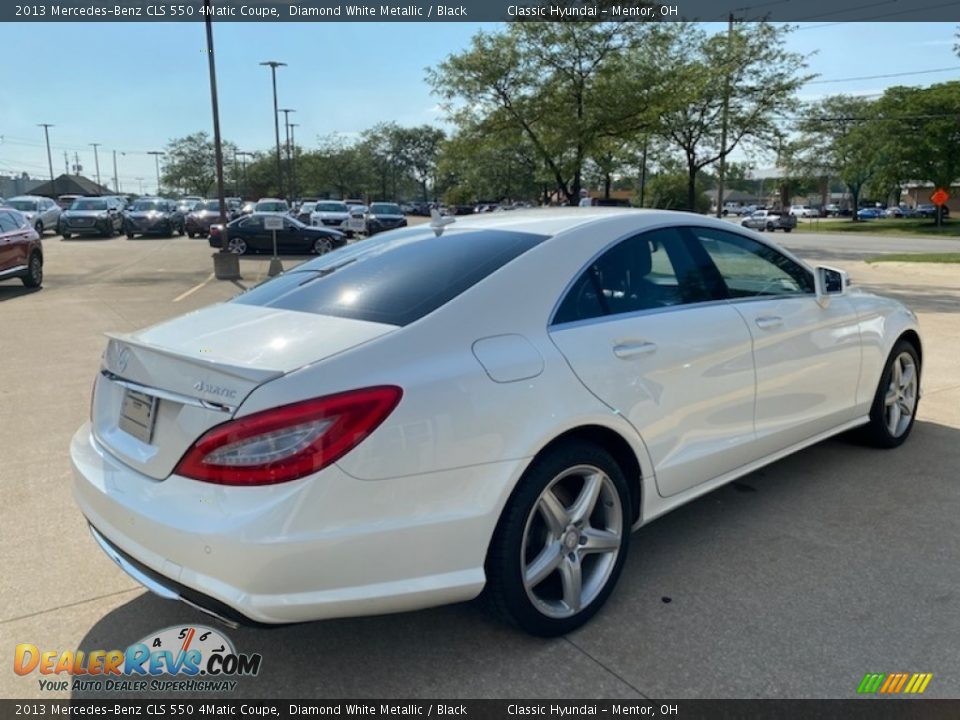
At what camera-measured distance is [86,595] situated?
9.99 feet

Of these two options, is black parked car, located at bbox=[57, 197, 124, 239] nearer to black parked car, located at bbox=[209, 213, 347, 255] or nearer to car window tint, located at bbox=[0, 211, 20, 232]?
black parked car, located at bbox=[209, 213, 347, 255]

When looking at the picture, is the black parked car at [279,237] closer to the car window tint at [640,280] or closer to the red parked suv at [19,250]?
the red parked suv at [19,250]

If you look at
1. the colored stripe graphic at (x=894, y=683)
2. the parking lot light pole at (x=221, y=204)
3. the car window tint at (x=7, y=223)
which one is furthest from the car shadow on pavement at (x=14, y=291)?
the colored stripe graphic at (x=894, y=683)

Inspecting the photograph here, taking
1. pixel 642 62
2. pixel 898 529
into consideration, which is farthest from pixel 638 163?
pixel 898 529

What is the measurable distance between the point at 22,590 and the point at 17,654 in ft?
1.63

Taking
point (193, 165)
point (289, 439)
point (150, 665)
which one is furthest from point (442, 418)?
point (193, 165)

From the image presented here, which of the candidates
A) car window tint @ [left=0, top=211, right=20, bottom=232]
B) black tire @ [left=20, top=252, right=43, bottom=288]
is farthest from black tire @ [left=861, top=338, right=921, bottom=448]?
black tire @ [left=20, top=252, right=43, bottom=288]

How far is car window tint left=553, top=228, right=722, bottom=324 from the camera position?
9.50 ft

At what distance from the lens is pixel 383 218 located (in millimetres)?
29375

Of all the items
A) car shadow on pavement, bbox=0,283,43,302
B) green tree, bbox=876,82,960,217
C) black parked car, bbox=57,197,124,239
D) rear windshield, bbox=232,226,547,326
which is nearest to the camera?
rear windshield, bbox=232,226,547,326

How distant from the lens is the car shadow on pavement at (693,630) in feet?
8.15

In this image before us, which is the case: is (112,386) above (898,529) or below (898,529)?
above

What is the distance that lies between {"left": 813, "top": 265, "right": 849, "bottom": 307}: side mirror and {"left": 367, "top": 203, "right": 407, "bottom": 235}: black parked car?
24965 mm

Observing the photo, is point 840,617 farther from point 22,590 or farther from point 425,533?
point 22,590
